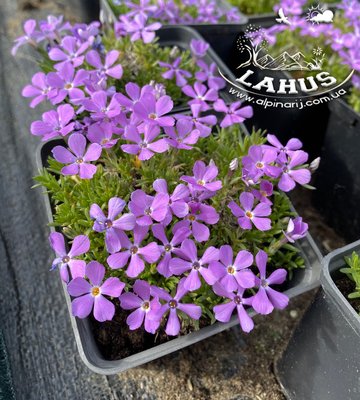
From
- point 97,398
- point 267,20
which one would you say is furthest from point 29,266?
point 267,20

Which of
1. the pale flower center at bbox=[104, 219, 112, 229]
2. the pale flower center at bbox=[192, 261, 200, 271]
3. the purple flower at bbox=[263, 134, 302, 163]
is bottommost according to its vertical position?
the pale flower center at bbox=[192, 261, 200, 271]

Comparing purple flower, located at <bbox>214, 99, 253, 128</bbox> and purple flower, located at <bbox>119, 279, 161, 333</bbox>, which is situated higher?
purple flower, located at <bbox>214, 99, 253, 128</bbox>

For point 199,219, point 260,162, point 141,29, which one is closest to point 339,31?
point 141,29

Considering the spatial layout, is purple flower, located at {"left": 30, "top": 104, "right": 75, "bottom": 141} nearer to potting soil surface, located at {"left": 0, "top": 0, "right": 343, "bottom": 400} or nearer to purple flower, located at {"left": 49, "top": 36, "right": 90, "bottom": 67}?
purple flower, located at {"left": 49, "top": 36, "right": 90, "bottom": 67}

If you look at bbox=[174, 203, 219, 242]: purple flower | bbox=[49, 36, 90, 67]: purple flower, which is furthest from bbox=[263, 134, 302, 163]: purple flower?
bbox=[49, 36, 90, 67]: purple flower

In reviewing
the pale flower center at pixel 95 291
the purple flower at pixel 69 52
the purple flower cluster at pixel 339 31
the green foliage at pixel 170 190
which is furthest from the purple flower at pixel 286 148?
the purple flower cluster at pixel 339 31

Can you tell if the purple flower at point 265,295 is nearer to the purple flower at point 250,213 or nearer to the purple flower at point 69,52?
the purple flower at point 250,213
